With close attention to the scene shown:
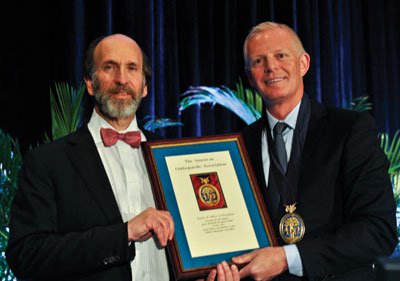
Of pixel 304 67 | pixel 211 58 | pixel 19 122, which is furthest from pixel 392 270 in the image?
pixel 211 58

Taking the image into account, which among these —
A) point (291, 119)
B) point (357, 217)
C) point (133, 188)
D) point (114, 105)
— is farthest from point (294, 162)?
point (114, 105)

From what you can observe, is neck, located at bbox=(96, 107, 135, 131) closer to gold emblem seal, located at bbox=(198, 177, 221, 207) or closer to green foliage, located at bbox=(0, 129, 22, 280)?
gold emblem seal, located at bbox=(198, 177, 221, 207)

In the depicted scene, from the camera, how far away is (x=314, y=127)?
10.2ft

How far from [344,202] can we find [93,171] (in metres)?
1.13

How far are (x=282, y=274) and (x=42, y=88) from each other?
3.18 m

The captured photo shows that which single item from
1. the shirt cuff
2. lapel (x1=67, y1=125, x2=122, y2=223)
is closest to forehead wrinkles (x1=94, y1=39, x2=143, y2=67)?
lapel (x1=67, y1=125, x2=122, y2=223)

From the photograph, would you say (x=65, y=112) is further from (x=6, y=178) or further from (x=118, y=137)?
(x=118, y=137)

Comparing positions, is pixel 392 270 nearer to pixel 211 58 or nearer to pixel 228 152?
pixel 228 152

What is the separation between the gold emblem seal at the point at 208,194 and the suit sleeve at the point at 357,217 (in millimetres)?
415

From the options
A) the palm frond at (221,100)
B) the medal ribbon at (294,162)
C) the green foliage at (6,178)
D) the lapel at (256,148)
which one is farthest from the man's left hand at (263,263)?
the palm frond at (221,100)

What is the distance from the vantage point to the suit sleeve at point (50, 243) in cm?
272

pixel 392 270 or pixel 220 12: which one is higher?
pixel 220 12

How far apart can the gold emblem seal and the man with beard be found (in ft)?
0.79

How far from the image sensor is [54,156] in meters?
2.99
